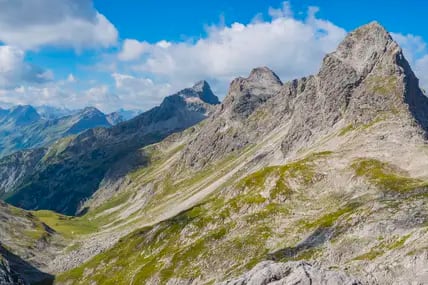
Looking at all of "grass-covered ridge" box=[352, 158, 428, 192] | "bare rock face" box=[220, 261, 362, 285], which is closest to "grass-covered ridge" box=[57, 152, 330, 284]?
"grass-covered ridge" box=[352, 158, 428, 192]

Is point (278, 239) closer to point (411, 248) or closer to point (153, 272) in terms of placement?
point (153, 272)

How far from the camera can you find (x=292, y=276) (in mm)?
48094

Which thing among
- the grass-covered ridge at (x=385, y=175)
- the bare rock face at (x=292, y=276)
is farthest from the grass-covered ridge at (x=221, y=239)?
the bare rock face at (x=292, y=276)

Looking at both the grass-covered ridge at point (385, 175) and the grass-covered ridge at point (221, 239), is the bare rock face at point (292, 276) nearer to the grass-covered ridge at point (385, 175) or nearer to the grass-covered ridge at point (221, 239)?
the grass-covered ridge at point (221, 239)

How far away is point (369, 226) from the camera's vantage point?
83375mm

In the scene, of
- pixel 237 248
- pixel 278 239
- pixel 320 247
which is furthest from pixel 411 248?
pixel 237 248

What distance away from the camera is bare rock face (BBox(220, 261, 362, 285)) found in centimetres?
4681

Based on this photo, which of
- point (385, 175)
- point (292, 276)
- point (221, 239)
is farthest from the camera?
point (221, 239)

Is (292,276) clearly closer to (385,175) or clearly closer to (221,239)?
(385,175)

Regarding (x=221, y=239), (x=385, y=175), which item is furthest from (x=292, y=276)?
(x=221, y=239)

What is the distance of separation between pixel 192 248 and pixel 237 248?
2053 cm

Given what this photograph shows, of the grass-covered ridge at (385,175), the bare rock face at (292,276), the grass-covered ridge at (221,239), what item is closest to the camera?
the bare rock face at (292,276)

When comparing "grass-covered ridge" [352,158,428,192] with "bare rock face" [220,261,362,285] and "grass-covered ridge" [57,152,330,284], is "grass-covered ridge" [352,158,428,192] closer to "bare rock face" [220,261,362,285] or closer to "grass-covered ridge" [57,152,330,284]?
"grass-covered ridge" [57,152,330,284]

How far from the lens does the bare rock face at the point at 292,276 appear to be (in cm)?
4681
